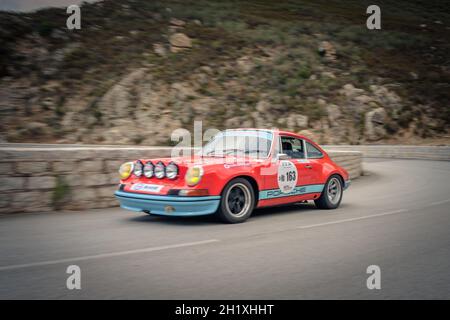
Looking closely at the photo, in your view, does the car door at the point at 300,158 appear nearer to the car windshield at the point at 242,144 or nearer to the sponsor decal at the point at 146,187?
the car windshield at the point at 242,144

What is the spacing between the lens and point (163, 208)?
7.55 metres

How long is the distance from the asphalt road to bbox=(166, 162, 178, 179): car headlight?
0.70 meters

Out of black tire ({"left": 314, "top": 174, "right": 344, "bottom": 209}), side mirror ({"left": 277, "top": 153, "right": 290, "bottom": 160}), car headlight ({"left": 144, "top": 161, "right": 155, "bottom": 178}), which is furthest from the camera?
black tire ({"left": 314, "top": 174, "right": 344, "bottom": 209})

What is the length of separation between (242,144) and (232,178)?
108 centimetres

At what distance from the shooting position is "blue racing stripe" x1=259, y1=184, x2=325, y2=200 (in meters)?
8.34

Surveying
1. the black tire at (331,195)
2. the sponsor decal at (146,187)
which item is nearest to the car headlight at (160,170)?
the sponsor decal at (146,187)

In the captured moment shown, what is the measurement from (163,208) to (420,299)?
4.08 metres

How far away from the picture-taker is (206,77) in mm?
35469

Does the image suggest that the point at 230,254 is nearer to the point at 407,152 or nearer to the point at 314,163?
the point at 314,163

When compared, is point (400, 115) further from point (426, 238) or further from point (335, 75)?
point (426, 238)

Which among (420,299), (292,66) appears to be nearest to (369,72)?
(292,66)

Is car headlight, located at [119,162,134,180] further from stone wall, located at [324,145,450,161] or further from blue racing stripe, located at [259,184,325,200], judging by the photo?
stone wall, located at [324,145,450,161]

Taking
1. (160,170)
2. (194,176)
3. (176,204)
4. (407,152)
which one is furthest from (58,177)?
(407,152)

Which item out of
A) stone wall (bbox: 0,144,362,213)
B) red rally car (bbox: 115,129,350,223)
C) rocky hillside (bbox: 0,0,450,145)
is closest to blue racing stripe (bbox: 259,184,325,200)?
red rally car (bbox: 115,129,350,223)
